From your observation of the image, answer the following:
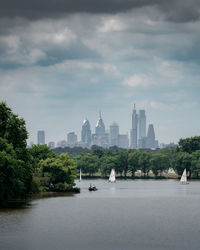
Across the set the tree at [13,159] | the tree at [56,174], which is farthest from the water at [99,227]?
the tree at [56,174]

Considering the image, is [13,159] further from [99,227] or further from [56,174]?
[56,174]

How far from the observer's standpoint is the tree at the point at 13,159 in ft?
290

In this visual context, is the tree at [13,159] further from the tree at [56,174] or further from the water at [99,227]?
the tree at [56,174]

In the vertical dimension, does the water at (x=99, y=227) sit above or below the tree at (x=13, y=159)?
below

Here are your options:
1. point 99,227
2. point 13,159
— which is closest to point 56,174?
point 13,159

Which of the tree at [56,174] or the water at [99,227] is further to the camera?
the tree at [56,174]

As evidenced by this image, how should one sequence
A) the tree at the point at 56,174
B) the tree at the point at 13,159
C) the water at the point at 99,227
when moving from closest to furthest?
the water at the point at 99,227 < the tree at the point at 13,159 < the tree at the point at 56,174

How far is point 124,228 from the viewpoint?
71.0 meters

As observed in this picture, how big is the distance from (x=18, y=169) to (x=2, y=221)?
17.1 m

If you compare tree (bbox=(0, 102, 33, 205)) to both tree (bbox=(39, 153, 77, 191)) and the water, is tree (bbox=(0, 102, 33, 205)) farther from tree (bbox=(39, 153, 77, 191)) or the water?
tree (bbox=(39, 153, 77, 191))

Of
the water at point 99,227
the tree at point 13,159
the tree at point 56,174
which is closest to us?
the water at point 99,227

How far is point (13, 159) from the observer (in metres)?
88.7

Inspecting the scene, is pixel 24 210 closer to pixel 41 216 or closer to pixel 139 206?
pixel 41 216

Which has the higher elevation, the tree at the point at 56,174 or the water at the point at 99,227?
the tree at the point at 56,174
